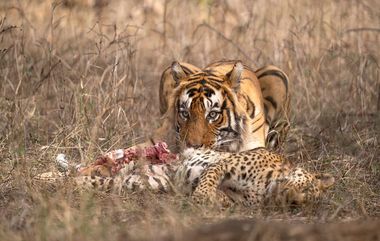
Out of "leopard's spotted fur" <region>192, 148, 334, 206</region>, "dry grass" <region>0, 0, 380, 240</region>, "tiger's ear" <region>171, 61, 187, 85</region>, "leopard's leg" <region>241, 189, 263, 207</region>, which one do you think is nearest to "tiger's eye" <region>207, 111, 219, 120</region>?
"tiger's ear" <region>171, 61, 187, 85</region>

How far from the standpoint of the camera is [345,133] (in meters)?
8.03

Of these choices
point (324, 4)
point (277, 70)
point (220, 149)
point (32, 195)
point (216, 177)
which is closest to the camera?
point (32, 195)

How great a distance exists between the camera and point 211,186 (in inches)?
233

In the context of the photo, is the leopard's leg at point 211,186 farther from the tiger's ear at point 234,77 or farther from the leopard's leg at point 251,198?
the tiger's ear at point 234,77

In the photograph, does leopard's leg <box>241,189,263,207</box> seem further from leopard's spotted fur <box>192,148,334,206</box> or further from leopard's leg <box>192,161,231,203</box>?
leopard's leg <box>192,161,231,203</box>

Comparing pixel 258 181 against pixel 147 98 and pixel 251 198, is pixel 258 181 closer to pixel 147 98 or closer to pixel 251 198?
pixel 251 198

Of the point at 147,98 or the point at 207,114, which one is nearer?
the point at 207,114

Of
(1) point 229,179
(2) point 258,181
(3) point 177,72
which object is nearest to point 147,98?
(3) point 177,72

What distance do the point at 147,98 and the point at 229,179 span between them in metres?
Result: 3.15

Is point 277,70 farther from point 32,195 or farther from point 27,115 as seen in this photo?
point 32,195

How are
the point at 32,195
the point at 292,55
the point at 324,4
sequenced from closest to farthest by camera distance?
the point at 32,195 < the point at 292,55 < the point at 324,4

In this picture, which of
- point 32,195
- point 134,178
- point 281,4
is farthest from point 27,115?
point 281,4

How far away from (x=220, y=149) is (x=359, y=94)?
242 cm

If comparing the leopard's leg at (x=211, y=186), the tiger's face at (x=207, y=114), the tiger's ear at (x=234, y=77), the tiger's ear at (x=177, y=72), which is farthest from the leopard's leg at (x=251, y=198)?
the tiger's ear at (x=177, y=72)
